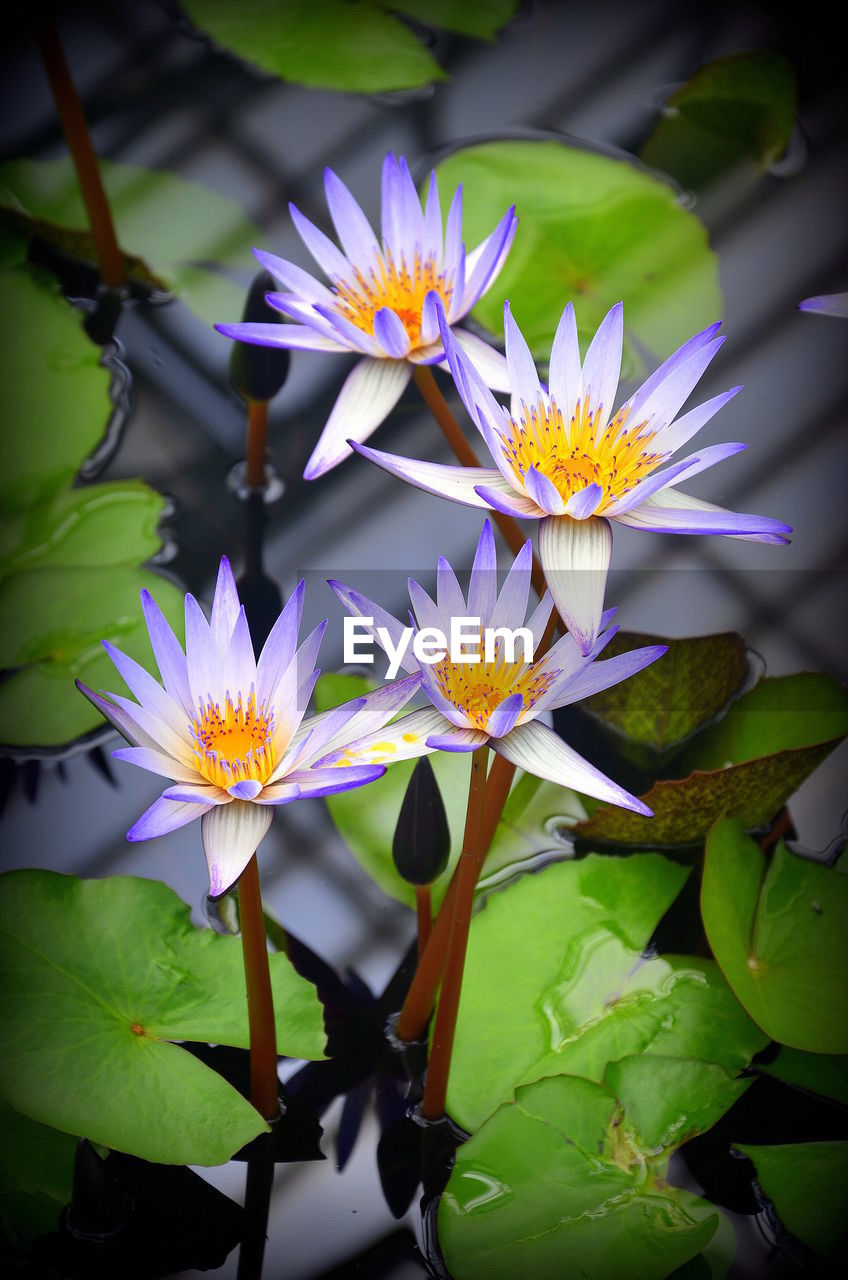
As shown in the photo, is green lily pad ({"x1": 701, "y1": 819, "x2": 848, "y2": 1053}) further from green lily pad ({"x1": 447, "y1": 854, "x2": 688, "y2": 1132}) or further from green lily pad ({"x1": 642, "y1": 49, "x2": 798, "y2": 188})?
green lily pad ({"x1": 642, "y1": 49, "x2": 798, "y2": 188})

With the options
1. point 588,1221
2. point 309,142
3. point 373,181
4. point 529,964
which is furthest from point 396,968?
point 309,142

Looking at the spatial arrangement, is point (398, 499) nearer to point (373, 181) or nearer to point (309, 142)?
point (373, 181)

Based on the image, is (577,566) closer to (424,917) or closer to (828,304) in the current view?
(424,917)

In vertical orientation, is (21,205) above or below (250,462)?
above

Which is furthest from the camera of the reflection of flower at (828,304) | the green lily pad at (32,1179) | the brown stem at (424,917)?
the reflection of flower at (828,304)

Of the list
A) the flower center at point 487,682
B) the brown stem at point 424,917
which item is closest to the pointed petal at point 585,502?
the flower center at point 487,682

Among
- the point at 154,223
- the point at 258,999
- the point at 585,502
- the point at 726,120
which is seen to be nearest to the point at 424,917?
the point at 258,999

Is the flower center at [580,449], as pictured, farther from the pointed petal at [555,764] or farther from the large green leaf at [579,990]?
the large green leaf at [579,990]
